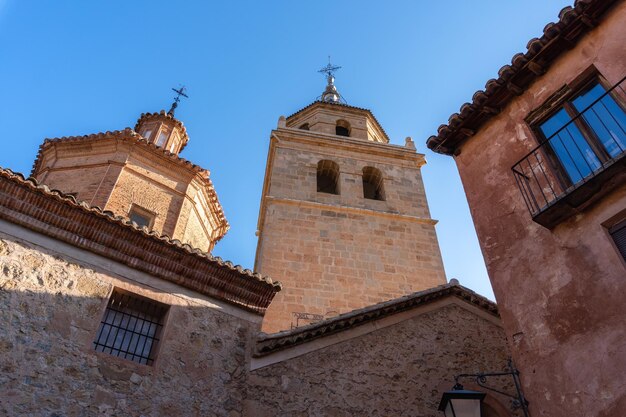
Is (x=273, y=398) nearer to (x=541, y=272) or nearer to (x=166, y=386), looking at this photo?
(x=166, y=386)

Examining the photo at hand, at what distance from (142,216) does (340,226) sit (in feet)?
18.5

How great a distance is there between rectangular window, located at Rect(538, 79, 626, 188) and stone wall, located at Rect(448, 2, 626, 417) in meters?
0.27

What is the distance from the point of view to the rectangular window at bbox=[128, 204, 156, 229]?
11664 millimetres

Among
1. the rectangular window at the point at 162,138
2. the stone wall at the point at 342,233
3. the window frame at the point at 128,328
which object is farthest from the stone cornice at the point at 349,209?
the window frame at the point at 128,328

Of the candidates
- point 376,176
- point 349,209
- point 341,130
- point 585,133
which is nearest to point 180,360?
point 585,133

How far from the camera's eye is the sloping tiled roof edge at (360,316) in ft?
23.1

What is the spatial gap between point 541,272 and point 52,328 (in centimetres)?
585

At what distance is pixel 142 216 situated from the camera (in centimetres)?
1180

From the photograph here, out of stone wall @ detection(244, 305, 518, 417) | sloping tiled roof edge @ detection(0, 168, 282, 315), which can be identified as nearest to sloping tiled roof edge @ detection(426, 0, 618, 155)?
stone wall @ detection(244, 305, 518, 417)

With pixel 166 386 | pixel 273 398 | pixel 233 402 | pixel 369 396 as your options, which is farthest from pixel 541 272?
pixel 166 386

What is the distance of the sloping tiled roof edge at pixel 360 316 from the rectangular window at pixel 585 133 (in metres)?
3.10

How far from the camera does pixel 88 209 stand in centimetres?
653

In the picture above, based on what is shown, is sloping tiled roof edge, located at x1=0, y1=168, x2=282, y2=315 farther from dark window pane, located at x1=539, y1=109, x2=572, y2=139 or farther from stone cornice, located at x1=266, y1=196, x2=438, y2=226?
stone cornice, located at x1=266, y1=196, x2=438, y2=226

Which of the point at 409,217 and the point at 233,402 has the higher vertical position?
the point at 409,217
